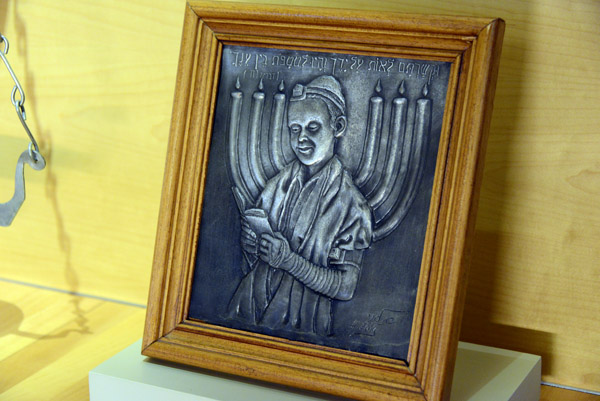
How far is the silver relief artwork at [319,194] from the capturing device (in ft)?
2.14

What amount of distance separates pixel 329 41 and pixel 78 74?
411mm

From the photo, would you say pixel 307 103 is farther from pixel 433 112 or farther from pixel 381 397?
pixel 381 397

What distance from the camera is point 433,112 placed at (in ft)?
2.14

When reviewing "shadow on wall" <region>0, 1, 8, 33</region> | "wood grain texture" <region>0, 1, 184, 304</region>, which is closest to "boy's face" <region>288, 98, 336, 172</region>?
"wood grain texture" <region>0, 1, 184, 304</region>

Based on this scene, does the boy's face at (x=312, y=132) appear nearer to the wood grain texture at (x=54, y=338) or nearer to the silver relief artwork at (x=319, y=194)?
the silver relief artwork at (x=319, y=194)

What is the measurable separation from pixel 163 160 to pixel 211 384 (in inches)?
14.0

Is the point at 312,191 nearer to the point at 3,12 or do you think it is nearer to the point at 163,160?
the point at 163,160

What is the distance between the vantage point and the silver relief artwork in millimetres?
653

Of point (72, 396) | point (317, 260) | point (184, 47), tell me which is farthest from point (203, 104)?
point (72, 396)

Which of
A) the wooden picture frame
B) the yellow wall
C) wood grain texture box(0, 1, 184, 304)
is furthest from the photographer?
wood grain texture box(0, 1, 184, 304)

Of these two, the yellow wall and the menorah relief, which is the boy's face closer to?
the menorah relief

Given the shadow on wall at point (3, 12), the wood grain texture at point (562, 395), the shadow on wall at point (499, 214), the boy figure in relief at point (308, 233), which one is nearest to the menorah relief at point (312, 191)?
the boy figure in relief at point (308, 233)

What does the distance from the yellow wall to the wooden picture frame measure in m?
0.15
